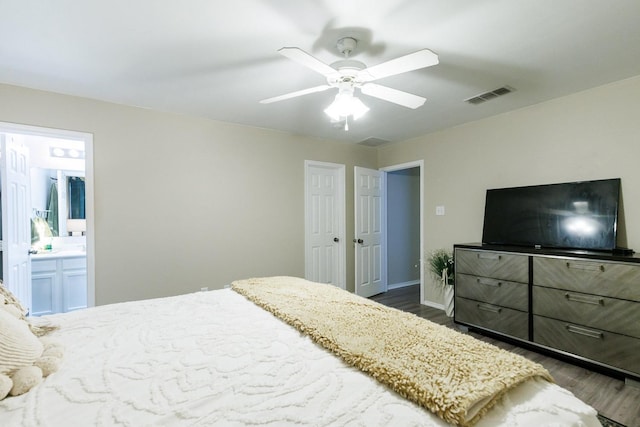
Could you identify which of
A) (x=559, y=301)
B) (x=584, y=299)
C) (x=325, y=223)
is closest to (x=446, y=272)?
(x=559, y=301)

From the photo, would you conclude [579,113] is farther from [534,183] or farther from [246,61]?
[246,61]

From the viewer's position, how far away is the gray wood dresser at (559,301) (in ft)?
6.97

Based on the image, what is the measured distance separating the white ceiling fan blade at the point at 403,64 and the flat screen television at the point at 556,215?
215cm

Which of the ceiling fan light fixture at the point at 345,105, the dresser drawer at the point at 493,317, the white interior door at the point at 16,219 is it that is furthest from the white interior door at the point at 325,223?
the white interior door at the point at 16,219

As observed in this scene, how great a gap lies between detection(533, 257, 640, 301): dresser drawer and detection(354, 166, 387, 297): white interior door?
224cm

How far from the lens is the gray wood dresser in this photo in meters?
2.12

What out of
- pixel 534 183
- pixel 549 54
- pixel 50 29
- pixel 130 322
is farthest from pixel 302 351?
pixel 534 183

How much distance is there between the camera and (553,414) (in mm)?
823

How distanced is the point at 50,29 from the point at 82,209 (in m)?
3.08

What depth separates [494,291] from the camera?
2.88 m

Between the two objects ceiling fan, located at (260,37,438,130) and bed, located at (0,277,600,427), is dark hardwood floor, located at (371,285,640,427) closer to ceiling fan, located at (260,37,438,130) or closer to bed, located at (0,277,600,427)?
bed, located at (0,277,600,427)

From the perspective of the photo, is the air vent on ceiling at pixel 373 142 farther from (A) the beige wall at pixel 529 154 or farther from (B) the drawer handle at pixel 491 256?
(B) the drawer handle at pixel 491 256

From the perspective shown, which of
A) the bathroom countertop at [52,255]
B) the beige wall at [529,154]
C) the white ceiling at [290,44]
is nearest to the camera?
the white ceiling at [290,44]

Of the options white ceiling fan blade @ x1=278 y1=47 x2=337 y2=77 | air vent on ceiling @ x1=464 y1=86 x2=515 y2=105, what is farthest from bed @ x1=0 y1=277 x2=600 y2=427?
air vent on ceiling @ x1=464 y1=86 x2=515 y2=105
